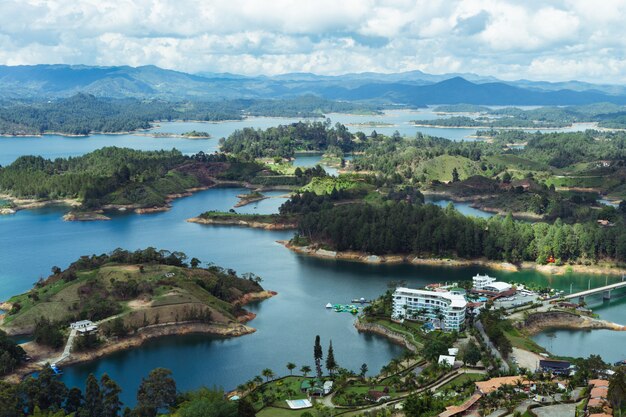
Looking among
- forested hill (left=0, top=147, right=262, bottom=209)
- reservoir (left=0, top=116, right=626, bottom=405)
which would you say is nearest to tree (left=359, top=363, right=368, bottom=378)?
reservoir (left=0, top=116, right=626, bottom=405)

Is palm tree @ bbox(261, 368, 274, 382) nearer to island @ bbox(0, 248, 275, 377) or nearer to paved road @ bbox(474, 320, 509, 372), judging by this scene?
island @ bbox(0, 248, 275, 377)

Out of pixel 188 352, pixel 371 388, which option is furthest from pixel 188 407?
pixel 188 352

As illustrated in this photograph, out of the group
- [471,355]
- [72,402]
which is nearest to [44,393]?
[72,402]

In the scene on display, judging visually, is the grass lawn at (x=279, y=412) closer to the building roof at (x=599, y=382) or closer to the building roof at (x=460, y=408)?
the building roof at (x=460, y=408)

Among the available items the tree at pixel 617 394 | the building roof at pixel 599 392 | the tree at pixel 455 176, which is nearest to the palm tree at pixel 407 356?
the building roof at pixel 599 392

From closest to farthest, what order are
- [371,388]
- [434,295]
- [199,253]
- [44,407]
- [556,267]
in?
[44,407] → [371,388] → [434,295] → [556,267] → [199,253]

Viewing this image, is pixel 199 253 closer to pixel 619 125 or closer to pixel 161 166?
pixel 161 166
